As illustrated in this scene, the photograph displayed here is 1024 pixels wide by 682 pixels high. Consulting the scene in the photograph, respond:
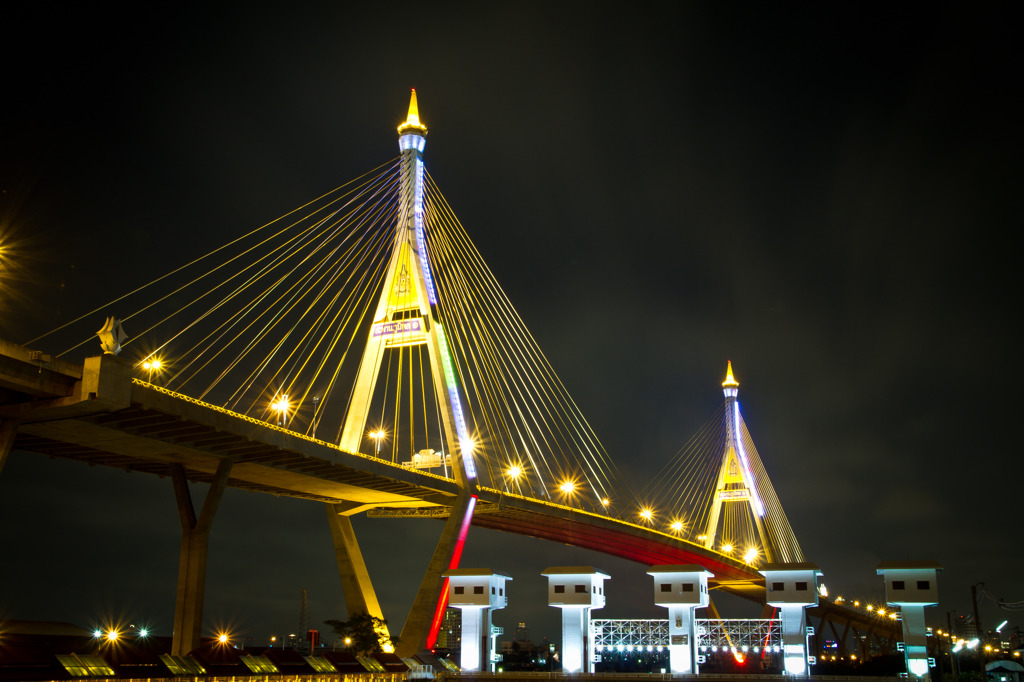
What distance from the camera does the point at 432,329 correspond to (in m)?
38.0

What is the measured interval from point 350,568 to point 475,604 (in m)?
6.73

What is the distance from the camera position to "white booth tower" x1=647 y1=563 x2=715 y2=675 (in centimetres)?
3984

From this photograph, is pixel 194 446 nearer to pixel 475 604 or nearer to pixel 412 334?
pixel 412 334

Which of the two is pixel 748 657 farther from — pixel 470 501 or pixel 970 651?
pixel 470 501

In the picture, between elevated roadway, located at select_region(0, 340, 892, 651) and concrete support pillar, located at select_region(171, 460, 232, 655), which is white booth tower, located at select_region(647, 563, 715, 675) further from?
concrete support pillar, located at select_region(171, 460, 232, 655)

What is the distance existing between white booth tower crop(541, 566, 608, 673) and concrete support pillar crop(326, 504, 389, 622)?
8696 mm

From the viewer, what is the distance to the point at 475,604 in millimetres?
40406

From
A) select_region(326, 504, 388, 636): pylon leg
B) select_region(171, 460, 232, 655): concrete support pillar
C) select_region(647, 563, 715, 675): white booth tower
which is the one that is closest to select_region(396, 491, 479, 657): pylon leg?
select_region(326, 504, 388, 636): pylon leg

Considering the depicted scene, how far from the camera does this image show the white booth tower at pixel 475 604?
132ft

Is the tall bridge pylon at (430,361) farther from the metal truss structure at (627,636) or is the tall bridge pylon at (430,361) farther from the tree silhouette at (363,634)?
the metal truss structure at (627,636)

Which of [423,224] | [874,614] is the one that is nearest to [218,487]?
[423,224]

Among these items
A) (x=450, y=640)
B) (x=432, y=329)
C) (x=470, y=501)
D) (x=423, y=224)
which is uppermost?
(x=423, y=224)

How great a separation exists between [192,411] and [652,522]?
3951 centimetres

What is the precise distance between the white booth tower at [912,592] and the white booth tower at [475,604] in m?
17.1
